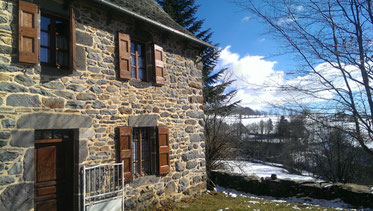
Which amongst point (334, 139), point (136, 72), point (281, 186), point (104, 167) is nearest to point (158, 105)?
point (136, 72)

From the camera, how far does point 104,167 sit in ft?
16.2

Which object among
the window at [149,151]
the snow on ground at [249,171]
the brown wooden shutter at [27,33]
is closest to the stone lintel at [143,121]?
the window at [149,151]

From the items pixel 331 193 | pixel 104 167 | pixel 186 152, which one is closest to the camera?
pixel 104 167

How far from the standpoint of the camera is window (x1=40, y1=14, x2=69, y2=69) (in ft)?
14.7

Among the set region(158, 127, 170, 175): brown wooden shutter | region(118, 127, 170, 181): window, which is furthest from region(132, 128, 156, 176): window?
region(158, 127, 170, 175): brown wooden shutter

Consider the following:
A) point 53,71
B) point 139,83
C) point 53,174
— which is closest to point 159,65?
point 139,83

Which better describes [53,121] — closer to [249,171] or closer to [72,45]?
[72,45]

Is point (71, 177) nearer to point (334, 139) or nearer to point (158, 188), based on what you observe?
point (158, 188)

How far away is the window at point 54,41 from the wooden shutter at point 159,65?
212 cm

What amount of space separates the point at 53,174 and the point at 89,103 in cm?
146

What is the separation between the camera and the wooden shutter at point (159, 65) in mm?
6207

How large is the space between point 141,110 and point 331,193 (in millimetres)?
6291

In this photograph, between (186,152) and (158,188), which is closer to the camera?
(158,188)

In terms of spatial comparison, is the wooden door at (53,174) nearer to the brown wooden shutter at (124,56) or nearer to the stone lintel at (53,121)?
the stone lintel at (53,121)
